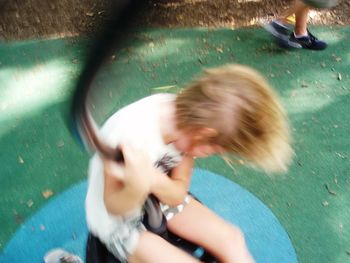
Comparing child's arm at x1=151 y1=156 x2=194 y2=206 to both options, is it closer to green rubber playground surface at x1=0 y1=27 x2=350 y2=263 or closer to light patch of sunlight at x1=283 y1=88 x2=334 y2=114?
green rubber playground surface at x1=0 y1=27 x2=350 y2=263

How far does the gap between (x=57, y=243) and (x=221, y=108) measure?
734 mm

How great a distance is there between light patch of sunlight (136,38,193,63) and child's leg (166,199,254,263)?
111 centimetres

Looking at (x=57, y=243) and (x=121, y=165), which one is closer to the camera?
(x=121, y=165)

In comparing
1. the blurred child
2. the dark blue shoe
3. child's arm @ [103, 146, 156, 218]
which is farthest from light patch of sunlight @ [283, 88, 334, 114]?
child's arm @ [103, 146, 156, 218]

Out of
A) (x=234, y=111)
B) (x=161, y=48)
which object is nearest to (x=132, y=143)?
(x=234, y=111)

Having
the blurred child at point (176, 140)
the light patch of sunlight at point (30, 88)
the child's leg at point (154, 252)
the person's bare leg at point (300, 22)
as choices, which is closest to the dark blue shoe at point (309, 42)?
the person's bare leg at point (300, 22)

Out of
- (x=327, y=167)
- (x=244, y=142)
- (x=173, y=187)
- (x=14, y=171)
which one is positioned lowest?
A: (x=14, y=171)

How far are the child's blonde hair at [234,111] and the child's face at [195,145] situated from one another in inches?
0.7

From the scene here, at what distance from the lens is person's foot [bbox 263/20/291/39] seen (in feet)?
7.07

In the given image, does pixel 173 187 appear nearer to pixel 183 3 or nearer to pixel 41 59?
pixel 41 59

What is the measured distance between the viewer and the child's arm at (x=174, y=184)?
93 centimetres

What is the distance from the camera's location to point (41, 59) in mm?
2051

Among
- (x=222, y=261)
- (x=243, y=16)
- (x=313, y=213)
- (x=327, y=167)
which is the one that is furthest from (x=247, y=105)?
(x=243, y=16)

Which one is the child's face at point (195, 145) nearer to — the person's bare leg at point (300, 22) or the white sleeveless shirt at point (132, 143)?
the white sleeveless shirt at point (132, 143)
